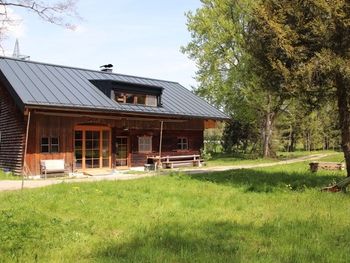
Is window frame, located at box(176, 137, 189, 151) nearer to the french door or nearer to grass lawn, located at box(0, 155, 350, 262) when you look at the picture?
the french door

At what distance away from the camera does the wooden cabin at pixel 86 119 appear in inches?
909

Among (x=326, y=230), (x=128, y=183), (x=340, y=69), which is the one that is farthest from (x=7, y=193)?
(x=340, y=69)

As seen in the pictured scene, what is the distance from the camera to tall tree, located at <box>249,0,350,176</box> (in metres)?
15.2

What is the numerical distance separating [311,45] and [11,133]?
53.2ft

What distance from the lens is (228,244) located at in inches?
321

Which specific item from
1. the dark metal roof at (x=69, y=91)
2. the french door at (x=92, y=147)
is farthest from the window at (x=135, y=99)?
the french door at (x=92, y=147)

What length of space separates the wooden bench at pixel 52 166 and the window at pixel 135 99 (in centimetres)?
554

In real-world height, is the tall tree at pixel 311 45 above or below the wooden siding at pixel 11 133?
above

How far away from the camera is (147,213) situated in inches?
448

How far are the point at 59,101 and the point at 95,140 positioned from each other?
160 inches

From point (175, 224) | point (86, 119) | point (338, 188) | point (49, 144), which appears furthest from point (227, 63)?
point (175, 224)

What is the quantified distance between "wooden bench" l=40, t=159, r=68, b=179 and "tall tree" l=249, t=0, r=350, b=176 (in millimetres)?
12146

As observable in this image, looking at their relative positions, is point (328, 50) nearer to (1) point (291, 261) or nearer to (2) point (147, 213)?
(2) point (147, 213)

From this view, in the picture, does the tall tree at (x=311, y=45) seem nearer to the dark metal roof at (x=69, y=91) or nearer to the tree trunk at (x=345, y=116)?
the tree trunk at (x=345, y=116)
